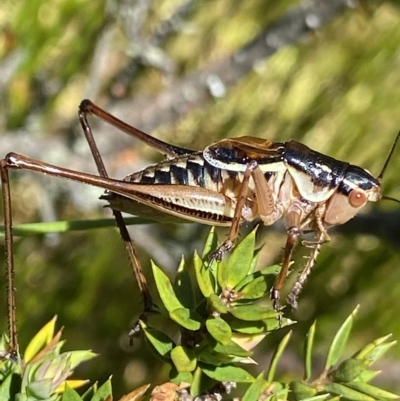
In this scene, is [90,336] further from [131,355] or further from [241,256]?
[241,256]

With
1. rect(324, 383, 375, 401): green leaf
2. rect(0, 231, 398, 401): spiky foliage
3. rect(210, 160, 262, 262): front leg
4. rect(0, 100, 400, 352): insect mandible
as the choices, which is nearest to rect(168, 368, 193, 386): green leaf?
rect(0, 231, 398, 401): spiky foliage

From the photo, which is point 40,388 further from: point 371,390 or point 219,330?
point 371,390

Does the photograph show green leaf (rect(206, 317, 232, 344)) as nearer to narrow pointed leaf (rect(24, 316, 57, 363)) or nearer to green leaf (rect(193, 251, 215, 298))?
green leaf (rect(193, 251, 215, 298))

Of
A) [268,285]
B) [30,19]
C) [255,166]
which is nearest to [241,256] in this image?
[268,285]

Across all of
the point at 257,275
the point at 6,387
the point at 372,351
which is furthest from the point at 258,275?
the point at 6,387

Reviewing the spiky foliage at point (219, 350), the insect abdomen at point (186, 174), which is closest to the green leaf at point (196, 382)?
the spiky foliage at point (219, 350)

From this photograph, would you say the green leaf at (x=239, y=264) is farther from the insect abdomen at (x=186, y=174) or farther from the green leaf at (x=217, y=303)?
the insect abdomen at (x=186, y=174)
